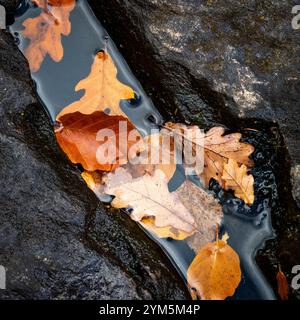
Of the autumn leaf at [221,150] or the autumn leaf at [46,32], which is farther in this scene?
the autumn leaf at [46,32]

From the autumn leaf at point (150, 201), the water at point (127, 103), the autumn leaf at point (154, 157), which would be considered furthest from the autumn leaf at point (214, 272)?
the autumn leaf at point (154, 157)

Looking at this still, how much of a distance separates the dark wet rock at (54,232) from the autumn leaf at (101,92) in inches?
9.9

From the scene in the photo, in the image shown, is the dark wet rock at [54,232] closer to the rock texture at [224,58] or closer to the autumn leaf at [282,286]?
the autumn leaf at [282,286]

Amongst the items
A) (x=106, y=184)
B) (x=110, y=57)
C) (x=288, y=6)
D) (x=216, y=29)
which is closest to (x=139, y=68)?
(x=110, y=57)

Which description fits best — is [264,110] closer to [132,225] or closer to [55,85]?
[132,225]

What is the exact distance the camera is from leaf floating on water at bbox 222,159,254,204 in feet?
7.04

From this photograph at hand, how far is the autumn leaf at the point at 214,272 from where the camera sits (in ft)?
6.68

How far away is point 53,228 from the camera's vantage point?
6.02ft

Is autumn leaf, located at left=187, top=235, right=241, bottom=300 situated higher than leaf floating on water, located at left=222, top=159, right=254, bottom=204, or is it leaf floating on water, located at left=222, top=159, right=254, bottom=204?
leaf floating on water, located at left=222, top=159, right=254, bottom=204

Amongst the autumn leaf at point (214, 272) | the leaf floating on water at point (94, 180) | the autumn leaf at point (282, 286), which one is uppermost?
the leaf floating on water at point (94, 180)

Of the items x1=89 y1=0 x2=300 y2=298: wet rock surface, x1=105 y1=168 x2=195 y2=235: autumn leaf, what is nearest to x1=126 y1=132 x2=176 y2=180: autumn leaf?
x1=105 y1=168 x2=195 y2=235: autumn leaf

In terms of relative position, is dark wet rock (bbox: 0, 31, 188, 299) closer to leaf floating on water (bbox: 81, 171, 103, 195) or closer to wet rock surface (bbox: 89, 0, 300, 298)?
leaf floating on water (bbox: 81, 171, 103, 195)

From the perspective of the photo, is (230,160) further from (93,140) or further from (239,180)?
(93,140)

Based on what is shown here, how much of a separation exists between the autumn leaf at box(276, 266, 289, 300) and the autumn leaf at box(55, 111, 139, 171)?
3.05 feet
